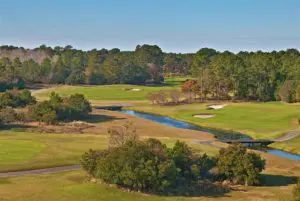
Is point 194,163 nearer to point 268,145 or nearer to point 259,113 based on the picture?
point 268,145

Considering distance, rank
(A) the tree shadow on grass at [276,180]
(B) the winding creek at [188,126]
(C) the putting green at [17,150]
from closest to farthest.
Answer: (A) the tree shadow on grass at [276,180] < (C) the putting green at [17,150] < (B) the winding creek at [188,126]

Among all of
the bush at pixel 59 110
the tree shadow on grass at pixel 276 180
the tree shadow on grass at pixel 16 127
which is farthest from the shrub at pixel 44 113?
the tree shadow on grass at pixel 276 180

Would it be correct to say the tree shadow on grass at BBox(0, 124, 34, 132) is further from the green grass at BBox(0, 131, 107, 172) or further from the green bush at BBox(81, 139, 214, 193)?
the green bush at BBox(81, 139, 214, 193)

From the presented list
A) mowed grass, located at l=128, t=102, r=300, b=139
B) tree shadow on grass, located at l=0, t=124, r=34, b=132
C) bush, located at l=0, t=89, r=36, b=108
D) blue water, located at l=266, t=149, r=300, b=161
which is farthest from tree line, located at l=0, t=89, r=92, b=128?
blue water, located at l=266, t=149, r=300, b=161

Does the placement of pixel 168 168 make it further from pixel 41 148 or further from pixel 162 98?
pixel 162 98

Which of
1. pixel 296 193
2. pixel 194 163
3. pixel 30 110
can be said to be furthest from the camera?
pixel 30 110

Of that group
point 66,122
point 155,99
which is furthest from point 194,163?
point 155,99

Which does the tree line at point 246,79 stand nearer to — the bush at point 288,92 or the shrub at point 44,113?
the bush at point 288,92
